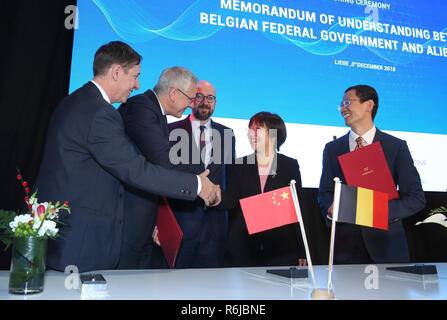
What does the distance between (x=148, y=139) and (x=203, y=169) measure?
0.63m

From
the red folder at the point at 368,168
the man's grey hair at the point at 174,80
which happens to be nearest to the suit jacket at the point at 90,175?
the man's grey hair at the point at 174,80

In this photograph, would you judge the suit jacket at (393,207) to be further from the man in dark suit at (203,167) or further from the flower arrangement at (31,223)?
the flower arrangement at (31,223)

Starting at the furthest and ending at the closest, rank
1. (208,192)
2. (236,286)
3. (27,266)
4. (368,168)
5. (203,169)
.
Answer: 1. (203,169)
2. (208,192)
3. (368,168)
4. (236,286)
5. (27,266)

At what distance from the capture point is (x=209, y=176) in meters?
2.84

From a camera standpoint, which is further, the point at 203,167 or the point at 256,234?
the point at 203,167

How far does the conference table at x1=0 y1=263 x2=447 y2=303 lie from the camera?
4.02ft

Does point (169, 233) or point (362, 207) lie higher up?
point (362, 207)

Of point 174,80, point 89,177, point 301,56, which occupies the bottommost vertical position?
point 89,177

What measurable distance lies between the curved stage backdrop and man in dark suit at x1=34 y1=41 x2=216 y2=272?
114 cm

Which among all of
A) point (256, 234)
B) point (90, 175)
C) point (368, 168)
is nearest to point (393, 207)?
point (368, 168)

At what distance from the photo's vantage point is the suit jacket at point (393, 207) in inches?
93.7

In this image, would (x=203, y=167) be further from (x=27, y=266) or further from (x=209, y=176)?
(x=27, y=266)
